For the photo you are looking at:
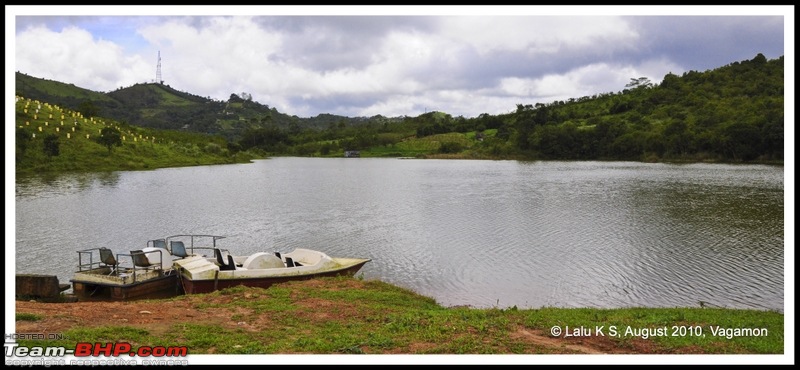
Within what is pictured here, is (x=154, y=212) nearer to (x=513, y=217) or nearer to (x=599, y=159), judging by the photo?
(x=513, y=217)

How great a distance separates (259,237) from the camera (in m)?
32.7

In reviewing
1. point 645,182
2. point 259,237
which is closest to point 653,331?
point 259,237

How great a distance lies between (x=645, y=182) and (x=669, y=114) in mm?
101911

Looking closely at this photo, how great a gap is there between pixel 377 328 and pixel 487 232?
862 inches

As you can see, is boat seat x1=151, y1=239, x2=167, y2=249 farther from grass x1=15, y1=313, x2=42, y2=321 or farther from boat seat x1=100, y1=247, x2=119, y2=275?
grass x1=15, y1=313, x2=42, y2=321

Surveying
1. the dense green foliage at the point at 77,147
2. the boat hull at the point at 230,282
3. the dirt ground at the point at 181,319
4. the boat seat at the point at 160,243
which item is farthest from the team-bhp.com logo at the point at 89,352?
the dense green foliage at the point at 77,147

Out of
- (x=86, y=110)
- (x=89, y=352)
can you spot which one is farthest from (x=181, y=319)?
(x=86, y=110)

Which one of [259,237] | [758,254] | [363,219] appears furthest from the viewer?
[363,219]

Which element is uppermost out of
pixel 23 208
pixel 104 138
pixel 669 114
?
pixel 669 114

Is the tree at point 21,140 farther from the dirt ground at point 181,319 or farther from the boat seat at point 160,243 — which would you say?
the dirt ground at point 181,319

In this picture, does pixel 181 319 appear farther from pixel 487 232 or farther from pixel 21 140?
pixel 21 140

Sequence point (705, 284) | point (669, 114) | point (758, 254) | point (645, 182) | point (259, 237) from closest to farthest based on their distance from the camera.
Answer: point (705, 284) < point (758, 254) < point (259, 237) < point (645, 182) < point (669, 114)

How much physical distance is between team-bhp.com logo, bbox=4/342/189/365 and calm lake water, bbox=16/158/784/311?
11.6m

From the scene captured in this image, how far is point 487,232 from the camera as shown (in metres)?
33.9
